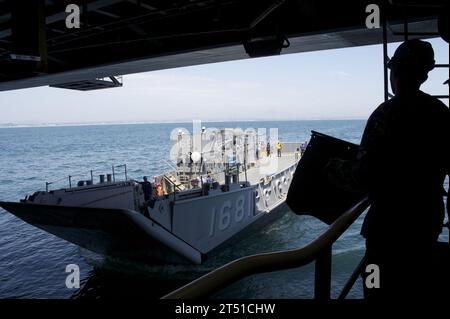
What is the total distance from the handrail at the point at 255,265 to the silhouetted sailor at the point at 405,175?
26 cm

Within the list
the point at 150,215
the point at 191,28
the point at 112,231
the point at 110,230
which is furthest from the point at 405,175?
the point at 112,231

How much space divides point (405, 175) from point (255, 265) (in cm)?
100

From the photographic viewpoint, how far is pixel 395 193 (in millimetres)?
2143

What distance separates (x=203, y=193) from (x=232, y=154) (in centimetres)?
961

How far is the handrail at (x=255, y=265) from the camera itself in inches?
60.6

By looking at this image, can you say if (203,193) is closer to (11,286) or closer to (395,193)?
(11,286)

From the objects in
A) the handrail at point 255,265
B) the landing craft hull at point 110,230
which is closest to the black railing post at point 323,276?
the handrail at point 255,265

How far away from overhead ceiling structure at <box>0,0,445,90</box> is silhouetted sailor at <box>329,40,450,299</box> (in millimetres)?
2666

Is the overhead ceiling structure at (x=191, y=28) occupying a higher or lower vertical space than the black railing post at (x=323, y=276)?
higher

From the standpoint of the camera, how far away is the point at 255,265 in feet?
5.78

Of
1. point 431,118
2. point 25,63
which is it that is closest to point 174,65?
point 25,63

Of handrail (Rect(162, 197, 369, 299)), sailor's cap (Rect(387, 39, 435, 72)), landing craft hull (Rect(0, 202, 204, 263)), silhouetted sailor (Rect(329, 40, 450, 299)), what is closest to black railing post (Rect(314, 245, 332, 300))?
handrail (Rect(162, 197, 369, 299))

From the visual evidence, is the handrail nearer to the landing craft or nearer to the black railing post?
the black railing post

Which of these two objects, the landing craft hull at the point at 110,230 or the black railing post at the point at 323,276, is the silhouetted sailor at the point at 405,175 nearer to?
the black railing post at the point at 323,276
